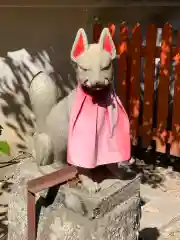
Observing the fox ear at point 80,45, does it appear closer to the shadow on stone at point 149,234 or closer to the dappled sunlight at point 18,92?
the shadow on stone at point 149,234

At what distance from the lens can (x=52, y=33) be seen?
248 inches

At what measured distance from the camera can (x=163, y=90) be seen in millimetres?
6168

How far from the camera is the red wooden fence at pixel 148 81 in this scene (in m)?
6.06

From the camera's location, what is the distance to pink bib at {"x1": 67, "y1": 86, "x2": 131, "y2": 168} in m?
3.36

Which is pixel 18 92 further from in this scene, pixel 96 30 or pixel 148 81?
pixel 148 81

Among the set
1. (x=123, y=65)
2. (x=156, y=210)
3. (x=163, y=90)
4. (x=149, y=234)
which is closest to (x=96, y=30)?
(x=123, y=65)

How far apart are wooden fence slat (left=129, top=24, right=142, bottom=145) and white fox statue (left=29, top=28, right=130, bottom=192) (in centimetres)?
278

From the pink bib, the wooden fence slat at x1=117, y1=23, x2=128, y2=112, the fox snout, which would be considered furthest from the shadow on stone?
the wooden fence slat at x1=117, y1=23, x2=128, y2=112

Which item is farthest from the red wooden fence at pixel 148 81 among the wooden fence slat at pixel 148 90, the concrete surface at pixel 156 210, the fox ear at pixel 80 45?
the fox ear at pixel 80 45

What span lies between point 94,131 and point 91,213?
0.57 meters

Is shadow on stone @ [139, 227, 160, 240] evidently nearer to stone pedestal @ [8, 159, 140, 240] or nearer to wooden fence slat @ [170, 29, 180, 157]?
stone pedestal @ [8, 159, 140, 240]

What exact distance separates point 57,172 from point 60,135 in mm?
346

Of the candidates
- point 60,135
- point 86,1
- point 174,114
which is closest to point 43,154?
point 60,135

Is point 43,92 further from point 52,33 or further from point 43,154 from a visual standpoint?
point 52,33
